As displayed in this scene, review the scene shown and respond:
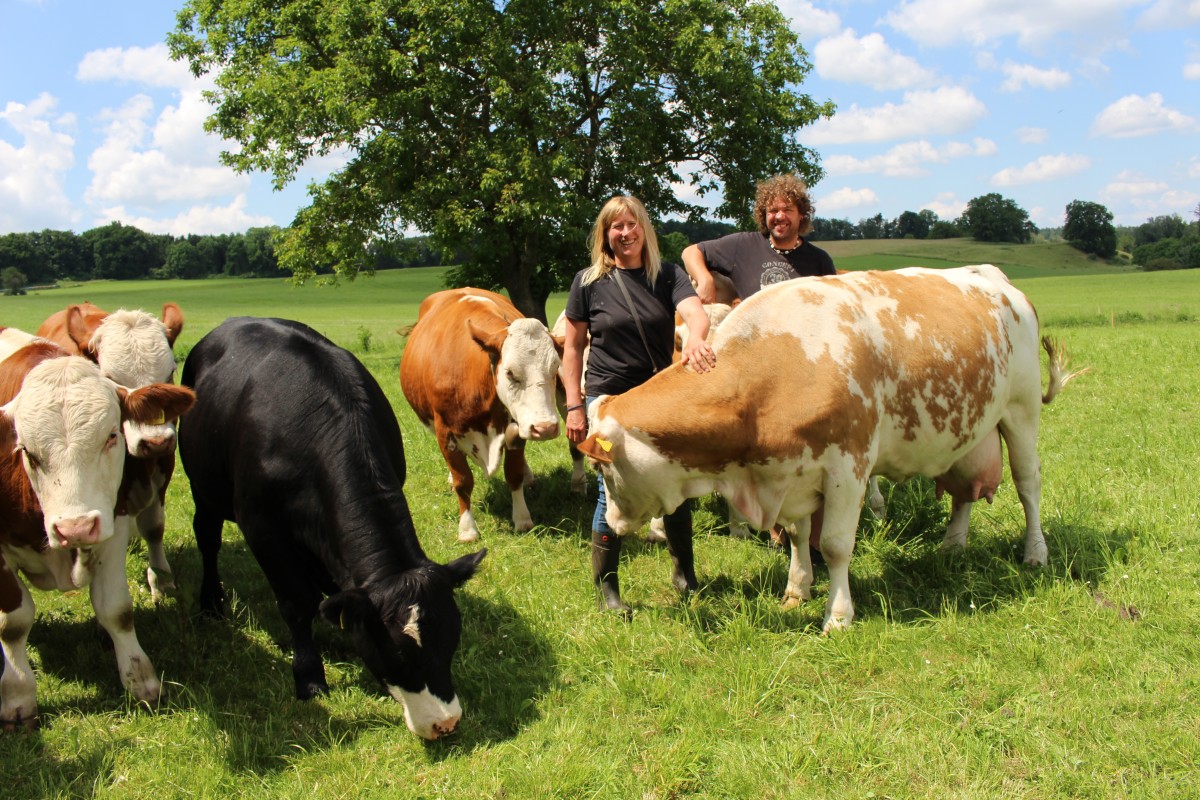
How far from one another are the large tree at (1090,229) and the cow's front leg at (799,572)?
289ft

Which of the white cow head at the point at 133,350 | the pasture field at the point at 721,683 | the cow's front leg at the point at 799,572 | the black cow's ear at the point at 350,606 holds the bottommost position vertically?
the pasture field at the point at 721,683

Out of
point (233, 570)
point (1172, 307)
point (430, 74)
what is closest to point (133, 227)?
point (430, 74)

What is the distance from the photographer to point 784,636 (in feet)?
14.9

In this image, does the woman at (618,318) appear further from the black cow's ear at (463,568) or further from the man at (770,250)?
the black cow's ear at (463,568)

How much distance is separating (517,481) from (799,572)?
2.85 meters

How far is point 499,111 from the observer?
22062 millimetres

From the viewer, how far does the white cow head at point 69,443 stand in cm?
384

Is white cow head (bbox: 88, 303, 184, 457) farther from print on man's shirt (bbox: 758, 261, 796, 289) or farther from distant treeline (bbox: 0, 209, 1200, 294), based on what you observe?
distant treeline (bbox: 0, 209, 1200, 294)

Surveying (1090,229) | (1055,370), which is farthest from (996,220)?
(1055,370)

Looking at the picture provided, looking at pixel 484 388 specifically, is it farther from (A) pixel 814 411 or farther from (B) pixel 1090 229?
(B) pixel 1090 229

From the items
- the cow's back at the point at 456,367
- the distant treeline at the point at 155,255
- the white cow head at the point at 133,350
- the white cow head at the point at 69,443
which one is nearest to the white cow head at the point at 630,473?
the white cow head at the point at 69,443

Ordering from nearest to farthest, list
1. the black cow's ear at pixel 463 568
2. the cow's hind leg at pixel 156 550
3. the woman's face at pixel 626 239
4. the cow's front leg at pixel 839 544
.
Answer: the black cow's ear at pixel 463 568 → the cow's front leg at pixel 839 544 → the woman's face at pixel 626 239 → the cow's hind leg at pixel 156 550

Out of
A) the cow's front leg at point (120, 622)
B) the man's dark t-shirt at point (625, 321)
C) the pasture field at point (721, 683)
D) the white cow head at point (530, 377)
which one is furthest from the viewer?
the white cow head at point (530, 377)

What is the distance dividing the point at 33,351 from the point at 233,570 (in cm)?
226
